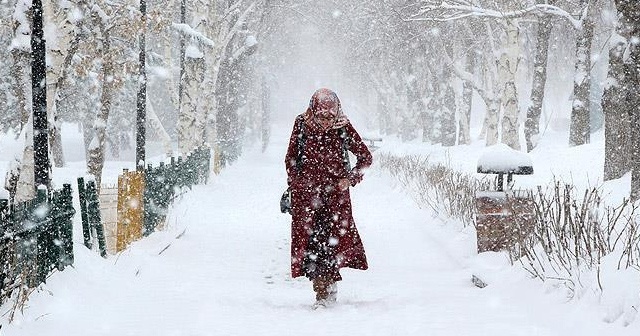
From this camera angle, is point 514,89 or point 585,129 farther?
point 514,89

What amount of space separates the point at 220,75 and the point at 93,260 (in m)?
21.5

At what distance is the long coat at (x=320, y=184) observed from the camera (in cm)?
540

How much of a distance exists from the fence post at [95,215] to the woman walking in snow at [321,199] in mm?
2168

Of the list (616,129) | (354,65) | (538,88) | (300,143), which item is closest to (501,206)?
(300,143)

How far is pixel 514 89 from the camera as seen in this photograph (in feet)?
59.4

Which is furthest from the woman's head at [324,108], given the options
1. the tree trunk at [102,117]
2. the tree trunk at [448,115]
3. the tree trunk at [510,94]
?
the tree trunk at [448,115]

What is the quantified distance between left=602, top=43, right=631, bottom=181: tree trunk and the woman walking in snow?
17.8 ft

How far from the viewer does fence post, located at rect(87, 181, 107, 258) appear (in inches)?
252

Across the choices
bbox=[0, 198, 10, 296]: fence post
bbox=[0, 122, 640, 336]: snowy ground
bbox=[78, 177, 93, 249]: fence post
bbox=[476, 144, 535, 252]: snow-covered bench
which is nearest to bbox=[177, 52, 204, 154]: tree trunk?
bbox=[0, 122, 640, 336]: snowy ground

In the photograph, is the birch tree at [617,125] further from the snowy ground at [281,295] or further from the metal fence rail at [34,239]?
the metal fence rail at [34,239]

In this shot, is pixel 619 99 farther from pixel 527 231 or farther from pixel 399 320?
pixel 399 320

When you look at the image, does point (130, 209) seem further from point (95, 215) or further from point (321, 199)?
point (321, 199)

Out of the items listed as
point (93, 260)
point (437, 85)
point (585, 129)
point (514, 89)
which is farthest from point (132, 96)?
point (93, 260)

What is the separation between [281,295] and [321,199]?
42.1 inches
